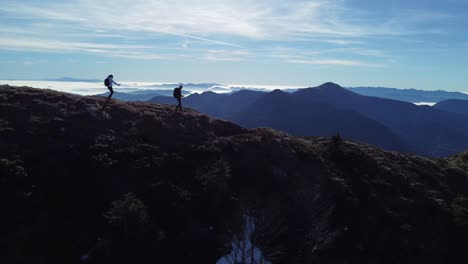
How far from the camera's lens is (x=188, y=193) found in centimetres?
2772

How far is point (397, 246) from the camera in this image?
29.5 meters

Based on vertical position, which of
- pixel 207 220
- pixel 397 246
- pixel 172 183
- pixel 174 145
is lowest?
pixel 397 246

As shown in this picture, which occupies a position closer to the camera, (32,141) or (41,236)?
(41,236)

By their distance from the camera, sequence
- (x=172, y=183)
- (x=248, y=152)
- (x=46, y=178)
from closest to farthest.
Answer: (x=46, y=178), (x=172, y=183), (x=248, y=152)

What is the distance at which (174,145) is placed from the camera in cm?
3297

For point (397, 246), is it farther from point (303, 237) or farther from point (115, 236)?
point (115, 236)

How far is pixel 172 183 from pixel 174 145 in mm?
5351

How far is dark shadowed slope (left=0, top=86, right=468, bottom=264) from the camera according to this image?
73.4 ft

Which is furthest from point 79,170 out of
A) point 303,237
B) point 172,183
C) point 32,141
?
point 303,237

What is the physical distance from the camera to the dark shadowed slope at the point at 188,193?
22375mm

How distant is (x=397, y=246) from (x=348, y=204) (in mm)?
4800

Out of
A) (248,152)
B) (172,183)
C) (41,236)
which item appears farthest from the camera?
(248,152)

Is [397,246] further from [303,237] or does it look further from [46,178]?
[46,178]

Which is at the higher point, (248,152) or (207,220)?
(248,152)
